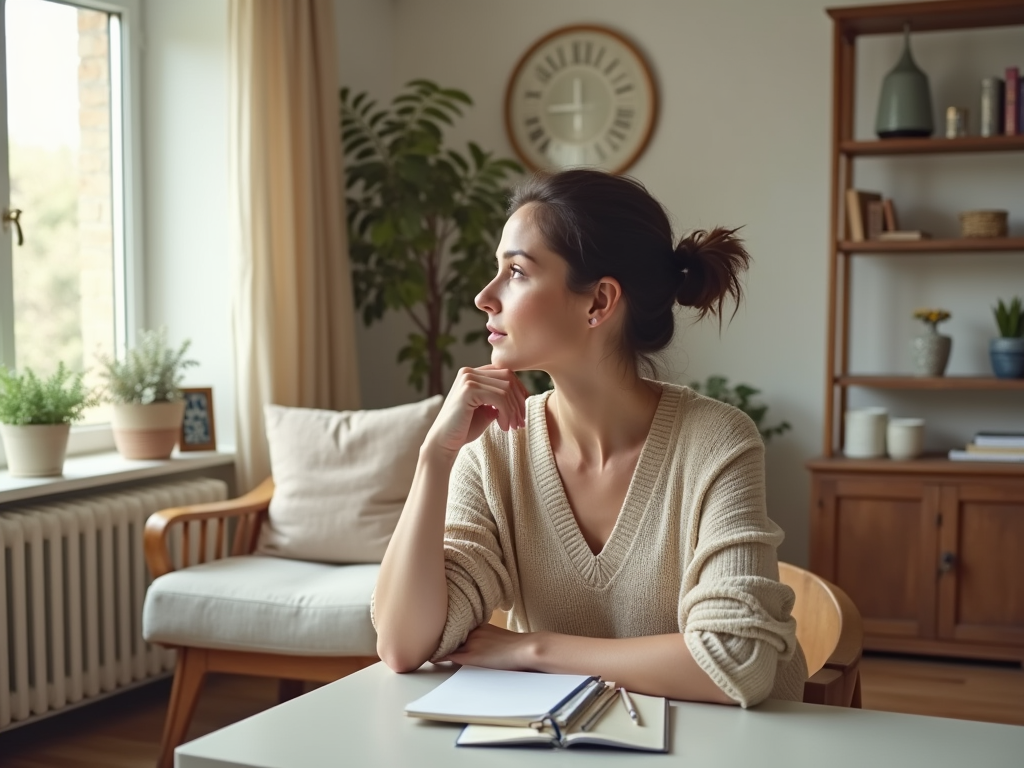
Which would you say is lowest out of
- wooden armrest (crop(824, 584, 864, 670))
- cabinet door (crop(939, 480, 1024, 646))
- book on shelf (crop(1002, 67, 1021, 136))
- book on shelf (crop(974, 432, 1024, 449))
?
cabinet door (crop(939, 480, 1024, 646))

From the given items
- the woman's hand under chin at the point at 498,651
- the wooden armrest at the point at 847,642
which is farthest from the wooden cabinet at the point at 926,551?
the woman's hand under chin at the point at 498,651

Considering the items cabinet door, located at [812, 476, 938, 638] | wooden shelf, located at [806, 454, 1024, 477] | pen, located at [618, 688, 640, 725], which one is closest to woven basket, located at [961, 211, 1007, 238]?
wooden shelf, located at [806, 454, 1024, 477]

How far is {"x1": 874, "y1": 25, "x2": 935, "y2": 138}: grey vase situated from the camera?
3924 mm

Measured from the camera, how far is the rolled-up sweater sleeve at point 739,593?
1.34m

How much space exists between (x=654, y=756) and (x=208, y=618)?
1903 mm

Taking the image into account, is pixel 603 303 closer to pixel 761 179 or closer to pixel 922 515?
pixel 922 515

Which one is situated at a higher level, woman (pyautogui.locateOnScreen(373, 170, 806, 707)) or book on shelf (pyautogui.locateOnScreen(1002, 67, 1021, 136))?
book on shelf (pyautogui.locateOnScreen(1002, 67, 1021, 136))

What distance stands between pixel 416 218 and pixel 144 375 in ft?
3.35

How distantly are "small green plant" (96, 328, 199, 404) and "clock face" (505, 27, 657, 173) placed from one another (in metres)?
1.82

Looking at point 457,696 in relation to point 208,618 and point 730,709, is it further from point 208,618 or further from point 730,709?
point 208,618

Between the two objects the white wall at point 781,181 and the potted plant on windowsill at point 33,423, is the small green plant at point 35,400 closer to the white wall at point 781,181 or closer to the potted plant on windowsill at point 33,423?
the potted plant on windowsill at point 33,423

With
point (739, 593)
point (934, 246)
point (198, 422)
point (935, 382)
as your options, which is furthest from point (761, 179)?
point (739, 593)

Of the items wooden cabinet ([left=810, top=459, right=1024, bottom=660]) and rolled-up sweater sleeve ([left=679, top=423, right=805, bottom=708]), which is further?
wooden cabinet ([left=810, top=459, right=1024, bottom=660])

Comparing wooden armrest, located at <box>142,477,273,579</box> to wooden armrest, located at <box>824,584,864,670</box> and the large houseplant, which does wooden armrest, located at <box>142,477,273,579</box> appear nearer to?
the large houseplant
